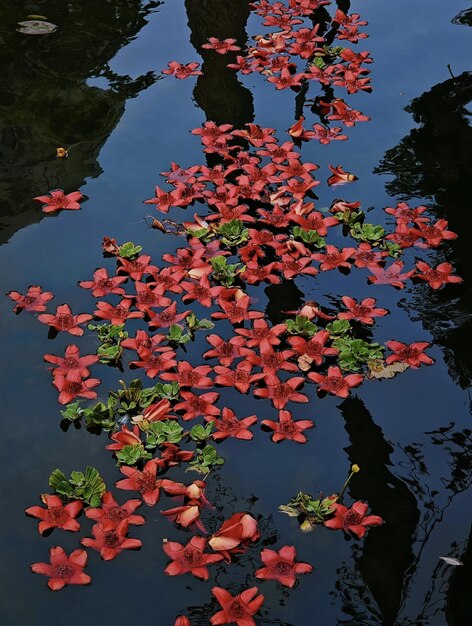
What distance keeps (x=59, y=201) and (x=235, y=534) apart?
244cm

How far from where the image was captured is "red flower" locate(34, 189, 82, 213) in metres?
4.32

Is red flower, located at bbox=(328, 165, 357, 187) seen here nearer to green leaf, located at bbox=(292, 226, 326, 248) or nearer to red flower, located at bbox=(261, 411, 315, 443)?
green leaf, located at bbox=(292, 226, 326, 248)

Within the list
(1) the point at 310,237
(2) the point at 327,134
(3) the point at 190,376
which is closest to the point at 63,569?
(3) the point at 190,376

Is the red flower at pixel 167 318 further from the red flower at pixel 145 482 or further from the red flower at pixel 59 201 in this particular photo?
the red flower at pixel 59 201

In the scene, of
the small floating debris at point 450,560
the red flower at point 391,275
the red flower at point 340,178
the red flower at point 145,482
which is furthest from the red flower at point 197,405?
the red flower at point 340,178

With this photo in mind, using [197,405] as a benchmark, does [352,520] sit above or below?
below

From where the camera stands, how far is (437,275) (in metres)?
3.85

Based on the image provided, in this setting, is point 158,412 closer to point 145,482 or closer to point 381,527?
point 145,482

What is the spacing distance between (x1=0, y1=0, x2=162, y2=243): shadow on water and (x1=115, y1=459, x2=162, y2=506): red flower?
1.81m

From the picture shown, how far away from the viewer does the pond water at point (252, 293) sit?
2.58 m

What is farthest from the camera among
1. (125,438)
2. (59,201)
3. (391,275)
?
(59,201)

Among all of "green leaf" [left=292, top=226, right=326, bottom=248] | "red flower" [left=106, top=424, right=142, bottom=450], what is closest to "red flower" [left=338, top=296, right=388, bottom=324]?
"green leaf" [left=292, top=226, right=326, bottom=248]

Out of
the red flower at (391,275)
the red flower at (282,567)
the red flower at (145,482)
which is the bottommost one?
the red flower at (282,567)

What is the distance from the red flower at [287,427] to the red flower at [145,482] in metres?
0.50
